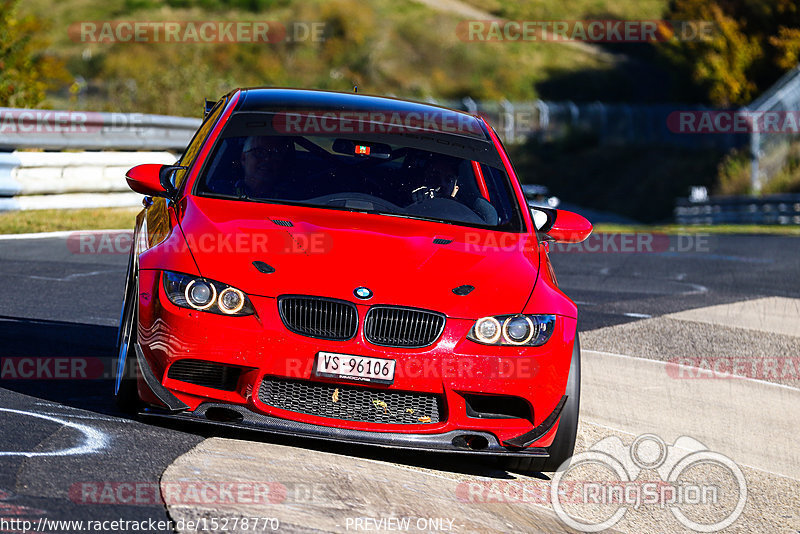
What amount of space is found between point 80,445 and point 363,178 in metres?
2.26

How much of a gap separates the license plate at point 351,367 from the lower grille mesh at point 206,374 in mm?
371

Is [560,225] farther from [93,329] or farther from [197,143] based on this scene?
[93,329]

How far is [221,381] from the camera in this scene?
18.0 feet

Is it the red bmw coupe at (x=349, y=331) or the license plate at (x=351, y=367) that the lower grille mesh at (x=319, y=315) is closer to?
the red bmw coupe at (x=349, y=331)

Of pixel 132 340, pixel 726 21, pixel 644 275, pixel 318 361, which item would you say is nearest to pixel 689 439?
pixel 318 361

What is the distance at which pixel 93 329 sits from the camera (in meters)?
8.41

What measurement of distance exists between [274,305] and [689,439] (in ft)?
10.8

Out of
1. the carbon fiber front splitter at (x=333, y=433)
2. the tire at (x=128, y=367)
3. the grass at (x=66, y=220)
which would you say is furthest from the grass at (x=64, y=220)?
the carbon fiber front splitter at (x=333, y=433)

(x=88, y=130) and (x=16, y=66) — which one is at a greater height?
(x=16, y=66)

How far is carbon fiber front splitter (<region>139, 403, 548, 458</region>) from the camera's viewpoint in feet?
17.9

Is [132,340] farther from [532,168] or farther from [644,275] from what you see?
[532,168]

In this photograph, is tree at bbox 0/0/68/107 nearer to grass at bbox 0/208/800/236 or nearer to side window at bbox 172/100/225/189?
grass at bbox 0/208/800/236

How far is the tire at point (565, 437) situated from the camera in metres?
5.81

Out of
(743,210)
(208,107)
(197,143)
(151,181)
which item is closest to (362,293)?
(151,181)
